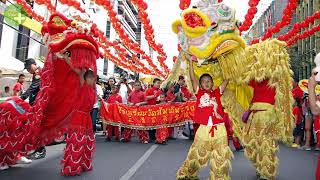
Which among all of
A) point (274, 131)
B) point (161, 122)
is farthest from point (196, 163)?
point (161, 122)

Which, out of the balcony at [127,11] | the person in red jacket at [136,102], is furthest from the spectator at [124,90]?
the balcony at [127,11]

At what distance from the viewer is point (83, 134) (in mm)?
4137

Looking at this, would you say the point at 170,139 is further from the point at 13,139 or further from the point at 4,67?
the point at 4,67

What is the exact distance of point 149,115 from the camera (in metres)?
7.45

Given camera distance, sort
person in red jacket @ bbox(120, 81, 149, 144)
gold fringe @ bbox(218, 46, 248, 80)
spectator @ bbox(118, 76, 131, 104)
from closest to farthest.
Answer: gold fringe @ bbox(218, 46, 248, 80) < person in red jacket @ bbox(120, 81, 149, 144) < spectator @ bbox(118, 76, 131, 104)

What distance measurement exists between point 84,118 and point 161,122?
11.1 feet

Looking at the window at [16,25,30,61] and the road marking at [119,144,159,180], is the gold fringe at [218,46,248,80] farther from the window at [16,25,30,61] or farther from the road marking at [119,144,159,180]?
the window at [16,25,30,61]

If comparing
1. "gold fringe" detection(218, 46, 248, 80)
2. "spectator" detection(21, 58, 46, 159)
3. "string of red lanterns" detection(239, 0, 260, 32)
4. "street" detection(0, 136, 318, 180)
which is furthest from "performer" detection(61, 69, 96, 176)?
"string of red lanterns" detection(239, 0, 260, 32)

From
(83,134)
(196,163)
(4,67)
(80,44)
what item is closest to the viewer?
(196,163)

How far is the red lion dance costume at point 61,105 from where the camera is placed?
3.93 m

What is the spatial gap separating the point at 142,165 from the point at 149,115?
279cm

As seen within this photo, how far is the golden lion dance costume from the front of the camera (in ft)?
11.7

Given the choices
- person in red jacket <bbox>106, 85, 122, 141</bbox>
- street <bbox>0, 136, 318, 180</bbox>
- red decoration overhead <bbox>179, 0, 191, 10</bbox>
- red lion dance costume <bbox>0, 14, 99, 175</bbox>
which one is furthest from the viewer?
person in red jacket <bbox>106, 85, 122, 141</bbox>

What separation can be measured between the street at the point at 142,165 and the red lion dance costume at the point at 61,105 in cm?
31
